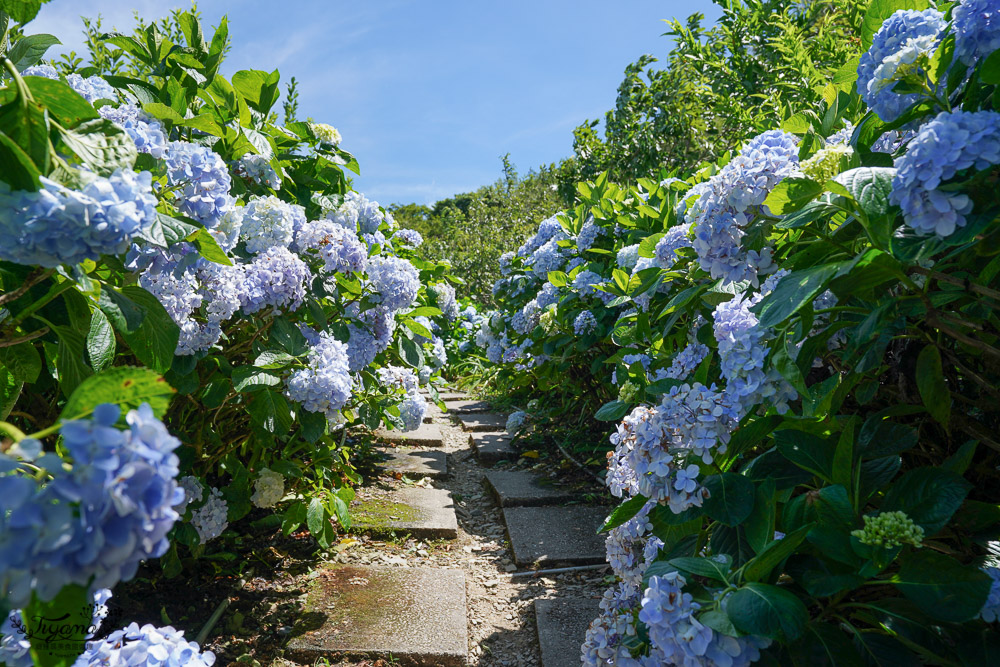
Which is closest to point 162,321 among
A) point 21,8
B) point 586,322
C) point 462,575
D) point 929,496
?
point 21,8

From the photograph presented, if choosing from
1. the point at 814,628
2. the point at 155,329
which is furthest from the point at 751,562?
the point at 155,329

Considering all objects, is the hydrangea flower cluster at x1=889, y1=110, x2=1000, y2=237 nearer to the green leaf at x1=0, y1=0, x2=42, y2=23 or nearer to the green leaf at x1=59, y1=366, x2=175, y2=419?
the green leaf at x1=59, y1=366, x2=175, y2=419

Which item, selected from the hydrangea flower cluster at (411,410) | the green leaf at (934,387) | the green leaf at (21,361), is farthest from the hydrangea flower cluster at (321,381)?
the green leaf at (934,387)

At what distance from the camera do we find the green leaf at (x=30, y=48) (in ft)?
3.56

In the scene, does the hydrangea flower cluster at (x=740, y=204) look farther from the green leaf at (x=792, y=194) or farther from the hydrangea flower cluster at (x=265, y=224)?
the hydrangea flower cluster at (x=265, y=224)

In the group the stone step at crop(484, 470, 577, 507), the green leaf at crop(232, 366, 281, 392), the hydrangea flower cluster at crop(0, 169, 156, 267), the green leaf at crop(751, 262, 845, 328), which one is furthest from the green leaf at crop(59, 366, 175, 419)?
the stone step at crop(484, 470, 577, 507)

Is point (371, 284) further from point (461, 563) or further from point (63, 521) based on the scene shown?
point (63, 521)

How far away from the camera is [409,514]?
3105mm

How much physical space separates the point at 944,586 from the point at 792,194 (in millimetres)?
647

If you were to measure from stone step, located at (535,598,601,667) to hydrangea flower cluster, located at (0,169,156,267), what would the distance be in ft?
5.75

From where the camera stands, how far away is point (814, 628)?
97cm

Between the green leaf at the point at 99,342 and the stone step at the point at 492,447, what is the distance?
351 centimetres

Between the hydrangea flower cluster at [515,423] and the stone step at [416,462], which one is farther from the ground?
the hydrangea flower cluster at [515,423]

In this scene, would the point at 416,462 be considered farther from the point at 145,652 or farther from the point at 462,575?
the point at 145,652
